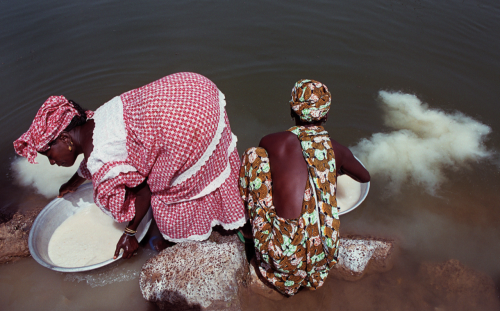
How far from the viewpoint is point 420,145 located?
13.7 ft

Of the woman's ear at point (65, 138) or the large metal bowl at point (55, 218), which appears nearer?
the woman's ear at point (65, 138)

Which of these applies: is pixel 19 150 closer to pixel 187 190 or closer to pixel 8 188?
pixel 187 190

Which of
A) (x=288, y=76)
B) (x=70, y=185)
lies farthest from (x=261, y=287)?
(x=288, y=76)

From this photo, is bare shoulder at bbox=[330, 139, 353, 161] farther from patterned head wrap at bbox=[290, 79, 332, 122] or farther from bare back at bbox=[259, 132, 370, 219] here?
patterned head wrap at bbox=[290, 79, 332, 122]

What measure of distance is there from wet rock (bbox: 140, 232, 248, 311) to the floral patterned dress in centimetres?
26

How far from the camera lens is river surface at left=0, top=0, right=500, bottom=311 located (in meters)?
2.90

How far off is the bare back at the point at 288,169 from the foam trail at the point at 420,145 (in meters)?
1.90

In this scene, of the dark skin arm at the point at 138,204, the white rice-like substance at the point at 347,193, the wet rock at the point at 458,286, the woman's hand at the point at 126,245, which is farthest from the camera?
the white rice-like substance at the point at 347,193

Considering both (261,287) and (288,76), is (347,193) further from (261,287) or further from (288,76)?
(288,76)

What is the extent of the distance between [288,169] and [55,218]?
7.78 ft

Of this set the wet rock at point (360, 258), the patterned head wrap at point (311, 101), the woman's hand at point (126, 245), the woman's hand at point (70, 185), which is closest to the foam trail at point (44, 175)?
the woman's hand at point (70, 185)

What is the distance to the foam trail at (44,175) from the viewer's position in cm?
371

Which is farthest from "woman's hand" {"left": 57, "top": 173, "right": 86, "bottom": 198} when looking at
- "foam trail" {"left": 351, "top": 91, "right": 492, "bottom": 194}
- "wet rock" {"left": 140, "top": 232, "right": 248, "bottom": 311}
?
"foam trail" {"left": 351, "top": 91, "right": 492, "bottom": 194}

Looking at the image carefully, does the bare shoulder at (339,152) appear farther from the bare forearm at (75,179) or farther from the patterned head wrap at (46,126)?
the bare forearm at (75,179)
